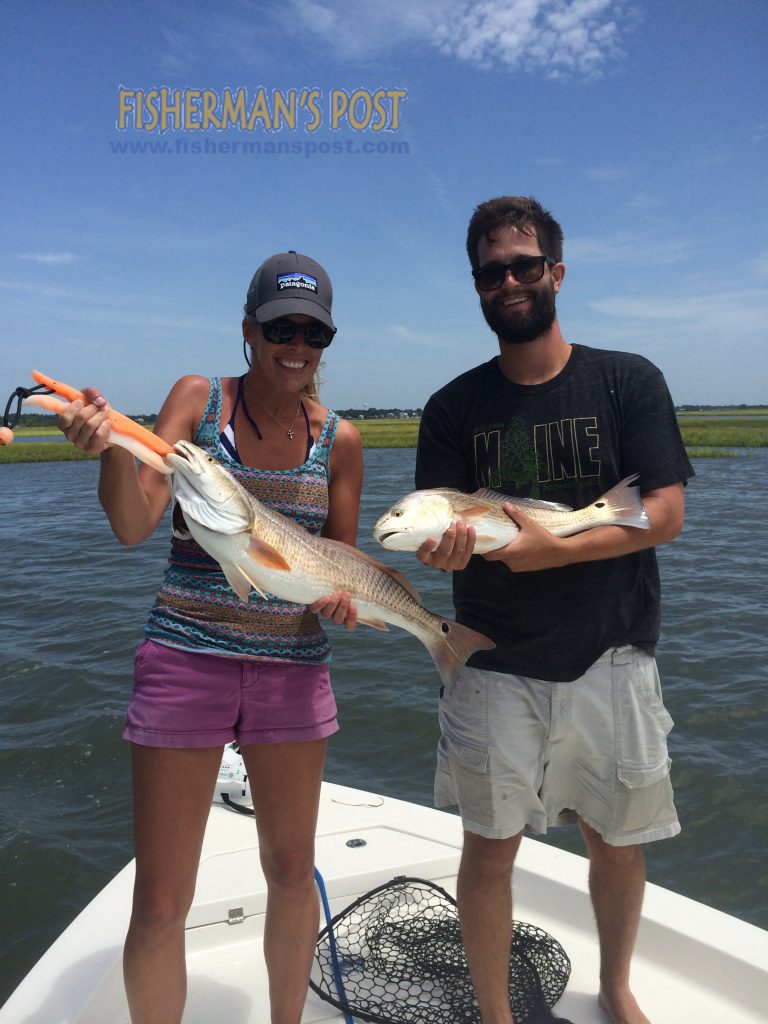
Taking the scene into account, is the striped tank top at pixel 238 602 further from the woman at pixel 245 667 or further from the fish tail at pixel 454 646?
the fish tail at pixel 454 646

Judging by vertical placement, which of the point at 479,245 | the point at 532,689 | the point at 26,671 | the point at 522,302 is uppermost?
the point at 479,245

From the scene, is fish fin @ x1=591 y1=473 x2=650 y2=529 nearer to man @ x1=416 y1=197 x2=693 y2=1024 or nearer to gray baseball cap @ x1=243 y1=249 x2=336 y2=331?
man @ x1=416 y1=197 x2=693 y2=1024

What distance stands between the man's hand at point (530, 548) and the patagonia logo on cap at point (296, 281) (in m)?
1.11

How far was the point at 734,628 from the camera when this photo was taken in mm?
11656

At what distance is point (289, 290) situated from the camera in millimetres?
2836

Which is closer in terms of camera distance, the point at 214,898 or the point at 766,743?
the point at 214,898

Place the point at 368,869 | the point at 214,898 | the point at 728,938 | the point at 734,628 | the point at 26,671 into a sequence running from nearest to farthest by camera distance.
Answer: the point at 728,938, the point at 214,898, the point at 368,869, the point at 26,671, the point at 734,628

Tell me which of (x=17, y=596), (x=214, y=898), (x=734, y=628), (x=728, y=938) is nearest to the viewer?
(x=728, y=938)

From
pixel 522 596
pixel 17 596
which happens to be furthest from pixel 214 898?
pixel 17 596

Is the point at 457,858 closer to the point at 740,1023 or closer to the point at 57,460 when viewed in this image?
the point at 740,1023

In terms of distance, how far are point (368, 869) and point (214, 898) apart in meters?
0.82

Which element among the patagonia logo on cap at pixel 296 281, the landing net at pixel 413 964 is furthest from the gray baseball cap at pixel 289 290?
the landing net at pixel 413 964

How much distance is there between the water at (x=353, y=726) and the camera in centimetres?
589

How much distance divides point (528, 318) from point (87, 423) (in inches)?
68.6
